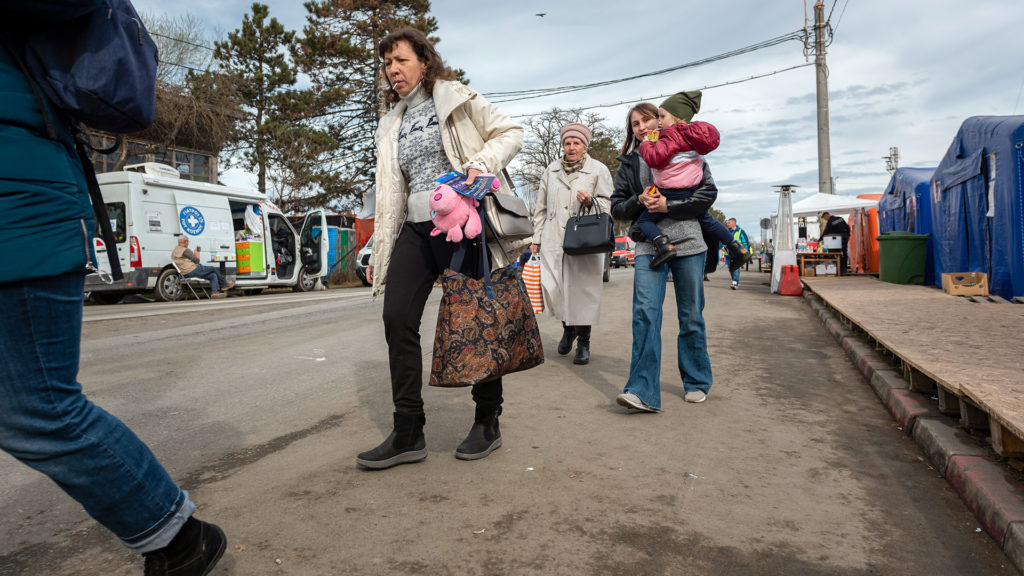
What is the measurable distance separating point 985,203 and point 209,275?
14.9 m

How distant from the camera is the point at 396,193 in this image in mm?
3217

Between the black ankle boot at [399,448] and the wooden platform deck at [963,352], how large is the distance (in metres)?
2.37

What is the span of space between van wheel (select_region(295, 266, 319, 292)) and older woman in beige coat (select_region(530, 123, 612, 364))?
14361mm

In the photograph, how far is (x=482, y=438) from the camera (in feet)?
10.7

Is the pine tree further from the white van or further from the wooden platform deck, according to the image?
the wooden platform deck

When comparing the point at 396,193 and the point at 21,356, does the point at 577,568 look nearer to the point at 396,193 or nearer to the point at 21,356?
the point at 21,356

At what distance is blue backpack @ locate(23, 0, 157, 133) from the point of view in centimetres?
161

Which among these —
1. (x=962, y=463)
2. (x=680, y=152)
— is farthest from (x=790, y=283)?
(x=962, y=463)

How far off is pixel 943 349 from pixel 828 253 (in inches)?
551

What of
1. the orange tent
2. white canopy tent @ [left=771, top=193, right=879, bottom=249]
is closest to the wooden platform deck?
white canopy tent @ [left=771, top=193, right=879, bottom=249]

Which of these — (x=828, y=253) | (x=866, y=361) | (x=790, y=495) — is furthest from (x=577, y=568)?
(x=828, y=253)

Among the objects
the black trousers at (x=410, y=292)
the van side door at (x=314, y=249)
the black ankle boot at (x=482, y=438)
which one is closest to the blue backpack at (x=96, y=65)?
the black trousers at (x=410, y=292)

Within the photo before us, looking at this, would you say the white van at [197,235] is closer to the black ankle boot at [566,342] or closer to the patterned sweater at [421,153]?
the black ankle boot at [566,342]

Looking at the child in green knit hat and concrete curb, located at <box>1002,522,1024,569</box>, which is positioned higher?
the child in green knit hat
